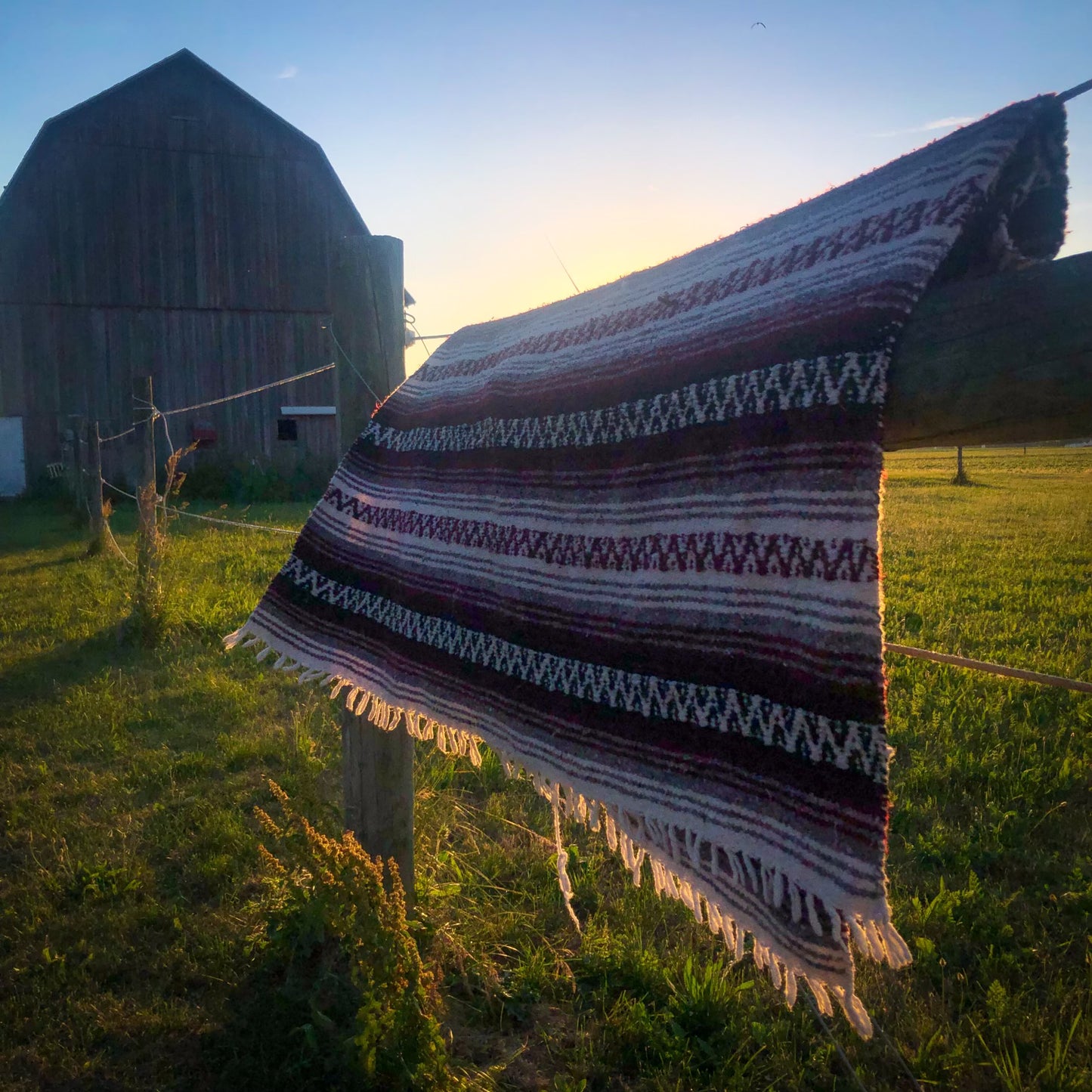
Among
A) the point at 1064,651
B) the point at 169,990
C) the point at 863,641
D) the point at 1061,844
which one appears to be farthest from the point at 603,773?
the point at 1064,651

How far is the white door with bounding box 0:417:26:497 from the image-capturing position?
14.6 meters

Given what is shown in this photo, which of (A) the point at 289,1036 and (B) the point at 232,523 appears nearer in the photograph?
(A) the point at 289,1036

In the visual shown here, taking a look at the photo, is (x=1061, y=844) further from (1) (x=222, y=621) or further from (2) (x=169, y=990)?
(1) (x=222, y=621)

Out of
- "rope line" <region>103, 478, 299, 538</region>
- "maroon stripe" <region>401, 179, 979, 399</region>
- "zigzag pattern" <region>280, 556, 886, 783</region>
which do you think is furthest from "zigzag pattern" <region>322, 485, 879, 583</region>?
"rope line" <region>103, 478, 299, 538</region>

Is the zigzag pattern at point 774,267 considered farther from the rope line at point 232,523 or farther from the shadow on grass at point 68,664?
the shadow on grass at point 68,664

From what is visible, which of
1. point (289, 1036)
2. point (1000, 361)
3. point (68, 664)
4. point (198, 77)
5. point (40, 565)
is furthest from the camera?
point (198, 77)

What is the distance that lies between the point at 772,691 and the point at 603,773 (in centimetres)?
33

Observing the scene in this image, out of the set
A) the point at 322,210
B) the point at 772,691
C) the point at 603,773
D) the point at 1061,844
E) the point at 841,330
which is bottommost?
the point at 1061,844

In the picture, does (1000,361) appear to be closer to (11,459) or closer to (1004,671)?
(1004,671)

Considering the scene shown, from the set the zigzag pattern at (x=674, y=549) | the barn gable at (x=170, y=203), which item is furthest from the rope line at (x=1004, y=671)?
the barn gable at (x=170, y=203)

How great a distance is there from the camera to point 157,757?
3.84 meters

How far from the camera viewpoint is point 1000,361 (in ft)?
3.00

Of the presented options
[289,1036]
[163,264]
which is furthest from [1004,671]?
[163,264]

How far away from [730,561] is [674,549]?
0.11m
